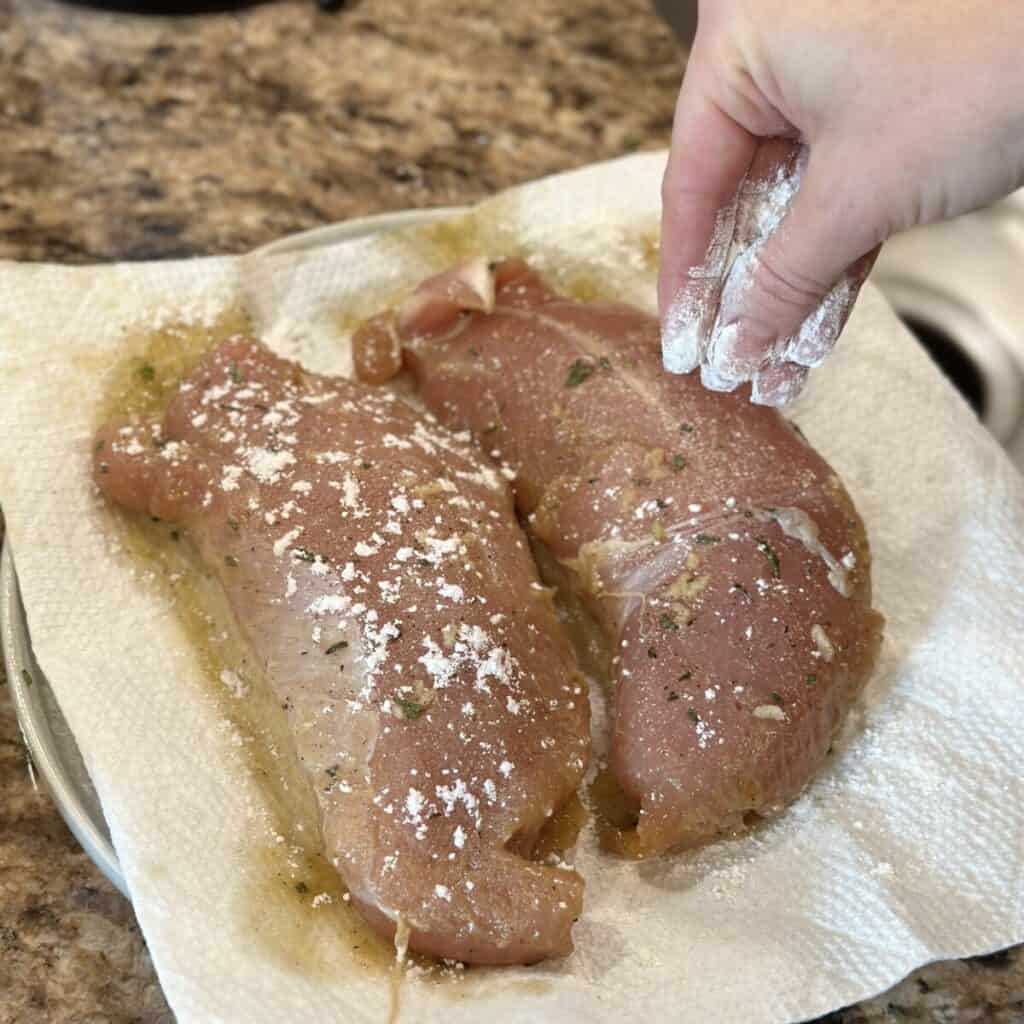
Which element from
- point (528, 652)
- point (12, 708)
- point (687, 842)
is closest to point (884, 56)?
point (528, 652)

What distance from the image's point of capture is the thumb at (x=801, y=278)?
0.94m

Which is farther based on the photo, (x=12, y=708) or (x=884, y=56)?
(x=12, y=708)

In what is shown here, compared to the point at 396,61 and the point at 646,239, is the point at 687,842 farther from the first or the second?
the point at 396,61

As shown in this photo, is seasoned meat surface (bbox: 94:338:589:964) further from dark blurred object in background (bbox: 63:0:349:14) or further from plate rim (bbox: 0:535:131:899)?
dark blurred object in background (bbox: 63:0:349:14)

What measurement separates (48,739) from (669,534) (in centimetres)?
73

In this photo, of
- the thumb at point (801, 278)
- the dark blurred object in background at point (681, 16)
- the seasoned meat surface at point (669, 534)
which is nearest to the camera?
the thumb at point (801, 278)

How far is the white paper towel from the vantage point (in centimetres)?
104

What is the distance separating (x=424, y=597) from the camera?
3.91ft

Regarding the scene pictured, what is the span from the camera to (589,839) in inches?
46.9

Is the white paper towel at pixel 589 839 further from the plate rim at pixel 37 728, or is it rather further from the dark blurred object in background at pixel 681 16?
the dark blurred object in background at pixel 681 16

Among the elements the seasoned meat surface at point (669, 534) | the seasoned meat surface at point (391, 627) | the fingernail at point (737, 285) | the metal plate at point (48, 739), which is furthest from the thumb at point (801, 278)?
the metal plate at point (48, 739)

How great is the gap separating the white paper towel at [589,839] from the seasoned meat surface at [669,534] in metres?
0.09

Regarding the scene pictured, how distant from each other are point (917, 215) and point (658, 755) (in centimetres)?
60

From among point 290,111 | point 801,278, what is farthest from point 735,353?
point 290,111
